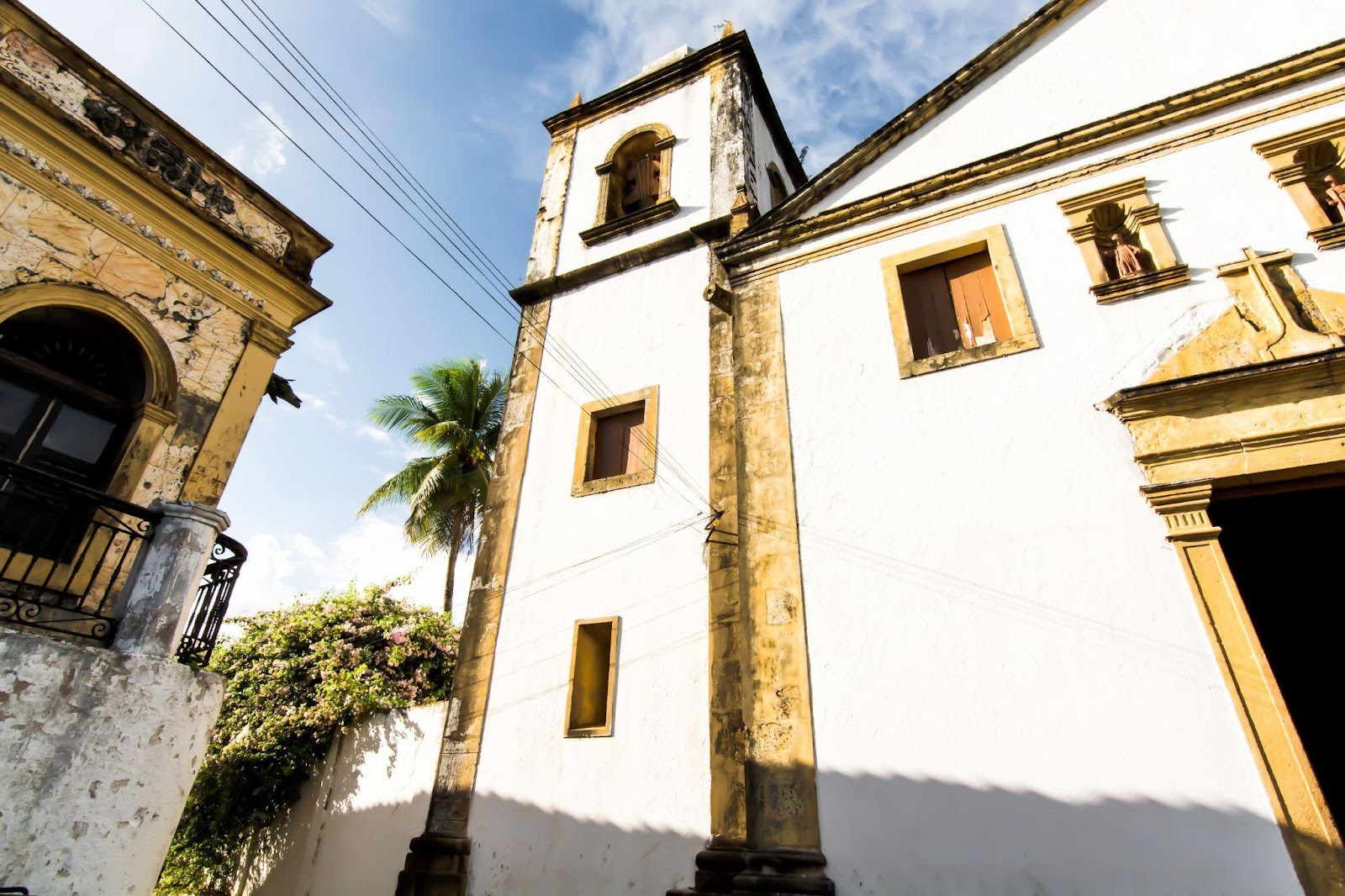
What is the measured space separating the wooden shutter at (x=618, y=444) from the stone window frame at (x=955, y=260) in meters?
3.32

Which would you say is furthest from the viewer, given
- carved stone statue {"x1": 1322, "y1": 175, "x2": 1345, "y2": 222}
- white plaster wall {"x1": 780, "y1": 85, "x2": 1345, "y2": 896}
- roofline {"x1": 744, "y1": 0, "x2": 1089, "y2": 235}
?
roofline {"x1": 744, "y1": 0, "x2": 1089, "y2": 235}

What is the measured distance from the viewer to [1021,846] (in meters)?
4.97

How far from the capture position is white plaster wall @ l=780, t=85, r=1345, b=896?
15.8ft

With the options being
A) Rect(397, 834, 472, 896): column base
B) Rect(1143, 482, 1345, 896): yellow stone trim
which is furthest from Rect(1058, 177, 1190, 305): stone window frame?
Rect(397, 834, 472, 896): column base

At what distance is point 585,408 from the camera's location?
9.69 metres

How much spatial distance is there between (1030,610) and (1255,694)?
143 cm

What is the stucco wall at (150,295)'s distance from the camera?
6426mm

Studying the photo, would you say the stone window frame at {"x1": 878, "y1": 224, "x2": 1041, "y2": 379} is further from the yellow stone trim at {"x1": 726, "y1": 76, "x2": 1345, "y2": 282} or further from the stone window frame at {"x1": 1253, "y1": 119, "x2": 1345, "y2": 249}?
the stone window frame at {"x1": 1253, "y1": 119, "x2": 1345, "y2": 249}

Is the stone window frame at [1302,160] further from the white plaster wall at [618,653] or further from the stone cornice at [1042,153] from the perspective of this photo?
the white plaster wall at [618,653]

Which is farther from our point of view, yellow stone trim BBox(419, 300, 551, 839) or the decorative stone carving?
yellow stone trim BBox(419, 300, 551, 839)

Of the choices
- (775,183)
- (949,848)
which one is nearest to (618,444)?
(949,848)

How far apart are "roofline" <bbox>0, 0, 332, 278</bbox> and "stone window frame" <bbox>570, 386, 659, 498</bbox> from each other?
393 centimetres

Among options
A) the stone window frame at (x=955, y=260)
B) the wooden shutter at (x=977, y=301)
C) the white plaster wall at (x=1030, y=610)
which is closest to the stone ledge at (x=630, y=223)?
the stone window frame at (x=955, y=260)

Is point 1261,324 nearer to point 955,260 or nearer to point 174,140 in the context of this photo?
point 955,260
